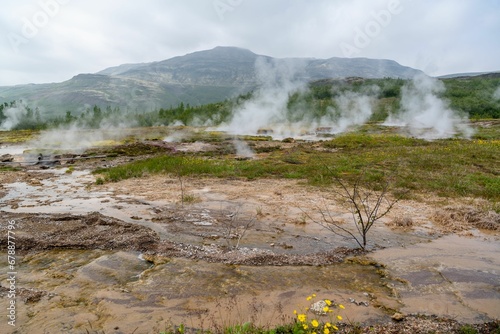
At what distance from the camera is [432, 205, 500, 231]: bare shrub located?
10297mm

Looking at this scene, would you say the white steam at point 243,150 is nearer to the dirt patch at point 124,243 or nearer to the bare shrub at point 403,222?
the bare shrub at point 403,222

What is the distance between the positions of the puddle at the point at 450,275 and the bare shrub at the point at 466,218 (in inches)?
35.1

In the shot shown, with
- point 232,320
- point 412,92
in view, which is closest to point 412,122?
point 412,92

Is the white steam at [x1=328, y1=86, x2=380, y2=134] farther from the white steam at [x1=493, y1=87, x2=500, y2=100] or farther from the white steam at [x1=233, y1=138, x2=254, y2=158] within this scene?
the white steam at [x1=233, y1=138, x2=254, y2=158]

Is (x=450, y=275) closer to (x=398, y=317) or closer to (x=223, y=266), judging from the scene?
(x=398, y=317)

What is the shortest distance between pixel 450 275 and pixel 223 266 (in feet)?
16.8

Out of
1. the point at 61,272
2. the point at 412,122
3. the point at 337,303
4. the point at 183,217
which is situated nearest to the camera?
the point at 337,303

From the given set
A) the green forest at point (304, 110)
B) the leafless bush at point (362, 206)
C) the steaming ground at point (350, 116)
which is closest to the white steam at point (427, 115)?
the steaming ground at point (350, 116)

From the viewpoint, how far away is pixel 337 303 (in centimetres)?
590

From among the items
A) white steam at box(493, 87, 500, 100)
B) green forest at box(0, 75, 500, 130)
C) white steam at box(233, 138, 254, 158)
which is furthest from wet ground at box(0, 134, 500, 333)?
white steam at box(493, 87, 500, 100)

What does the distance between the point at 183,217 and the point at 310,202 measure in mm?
5219

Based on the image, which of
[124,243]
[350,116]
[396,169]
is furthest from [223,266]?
[350,116]

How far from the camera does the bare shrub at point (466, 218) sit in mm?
10297

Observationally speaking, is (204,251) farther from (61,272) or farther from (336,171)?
(336,171)
